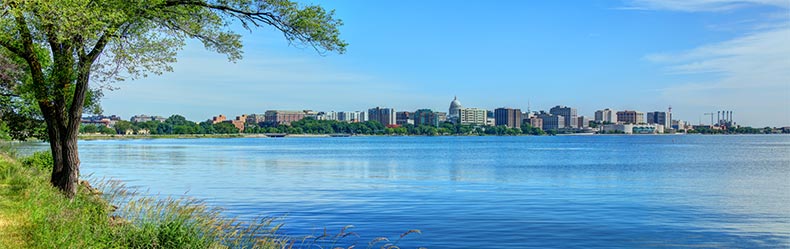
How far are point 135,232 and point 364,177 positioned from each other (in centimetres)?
3855

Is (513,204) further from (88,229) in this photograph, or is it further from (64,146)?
(88,229)

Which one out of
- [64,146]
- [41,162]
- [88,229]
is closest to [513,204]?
[64,146]

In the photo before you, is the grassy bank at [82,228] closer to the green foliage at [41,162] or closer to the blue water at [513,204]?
the blue water at [513,204]

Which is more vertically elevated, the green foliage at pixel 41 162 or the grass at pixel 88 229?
the green foliage at pixel 41 162

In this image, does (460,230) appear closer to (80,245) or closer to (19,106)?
(80,245)

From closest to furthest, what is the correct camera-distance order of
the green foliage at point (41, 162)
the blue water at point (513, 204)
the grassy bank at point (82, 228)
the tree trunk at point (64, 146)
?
the grassy bank at point (82, 228), the tree trunk at point (64, 146), the blue water at point (513, 204), the green foliage at point (41, 162)

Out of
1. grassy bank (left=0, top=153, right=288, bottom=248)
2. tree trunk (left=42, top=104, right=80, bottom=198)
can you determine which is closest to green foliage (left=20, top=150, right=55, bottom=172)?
tree trunk (left=42, top=104, right=80, bottom=198)

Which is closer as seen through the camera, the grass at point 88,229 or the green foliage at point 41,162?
the grass at point 88,229

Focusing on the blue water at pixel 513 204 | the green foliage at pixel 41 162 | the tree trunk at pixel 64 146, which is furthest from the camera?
the green foliage at pixel 41 162

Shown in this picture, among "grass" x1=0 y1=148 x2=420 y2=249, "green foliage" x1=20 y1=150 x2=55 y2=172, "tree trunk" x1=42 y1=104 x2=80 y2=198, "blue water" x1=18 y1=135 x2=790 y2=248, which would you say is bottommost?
"blue water" x1=18 y1=135 x2=790 y2=248

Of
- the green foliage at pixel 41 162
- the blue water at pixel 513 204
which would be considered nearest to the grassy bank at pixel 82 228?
the blue water at pixel 513 204

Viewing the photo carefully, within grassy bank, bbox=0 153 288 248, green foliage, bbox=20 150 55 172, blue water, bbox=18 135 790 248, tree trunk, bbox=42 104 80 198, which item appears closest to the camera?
grassy bank, bbox=0 153 288 248

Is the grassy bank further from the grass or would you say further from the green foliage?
the green foliage

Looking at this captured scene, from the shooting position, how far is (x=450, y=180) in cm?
5066
